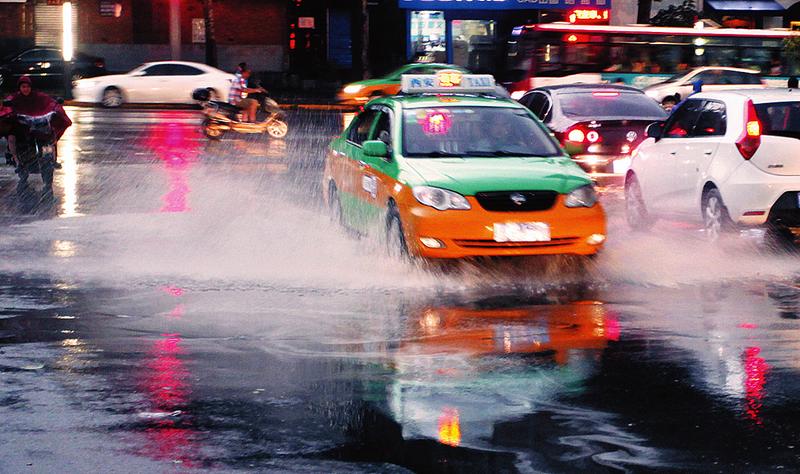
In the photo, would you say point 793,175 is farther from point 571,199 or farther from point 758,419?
point 758,419

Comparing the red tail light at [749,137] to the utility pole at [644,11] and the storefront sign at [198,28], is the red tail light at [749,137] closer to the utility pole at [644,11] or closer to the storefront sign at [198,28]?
the utility pole at [644,11]

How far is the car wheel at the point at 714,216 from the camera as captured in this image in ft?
A: 40.8

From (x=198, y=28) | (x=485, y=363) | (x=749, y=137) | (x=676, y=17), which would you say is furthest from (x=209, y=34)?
(x=485, y=363)

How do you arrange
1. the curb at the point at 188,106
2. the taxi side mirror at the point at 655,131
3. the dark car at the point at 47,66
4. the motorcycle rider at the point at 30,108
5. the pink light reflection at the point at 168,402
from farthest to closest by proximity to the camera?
the dark car at the point at 47,66, the curb at the point at 188,106, the motorcycle rider at the point at 30,108, the taxi side mirror at the point at 655,131, the pink light reflection at the point at 168,402

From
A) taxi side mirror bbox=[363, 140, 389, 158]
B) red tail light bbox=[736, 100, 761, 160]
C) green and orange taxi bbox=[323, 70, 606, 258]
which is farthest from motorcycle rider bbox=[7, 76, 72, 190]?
red tail light bbox=[736, 100, 761, 160]

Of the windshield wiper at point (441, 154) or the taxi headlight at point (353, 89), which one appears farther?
the taxi headlight at point (353, 89)

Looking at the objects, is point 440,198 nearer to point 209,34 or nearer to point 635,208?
point 635,208

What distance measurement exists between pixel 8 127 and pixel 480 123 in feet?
28.3

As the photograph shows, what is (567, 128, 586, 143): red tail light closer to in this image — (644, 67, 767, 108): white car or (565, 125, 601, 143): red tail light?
(565, 125, 601, 143): red tail light

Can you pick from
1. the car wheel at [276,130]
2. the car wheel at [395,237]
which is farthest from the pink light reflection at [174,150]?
the car wheel at [395,237]

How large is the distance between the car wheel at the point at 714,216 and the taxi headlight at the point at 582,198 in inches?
63.5

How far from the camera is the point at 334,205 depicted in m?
14.1

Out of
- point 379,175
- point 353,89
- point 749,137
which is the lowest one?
point 353,89

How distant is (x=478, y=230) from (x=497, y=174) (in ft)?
1.97
